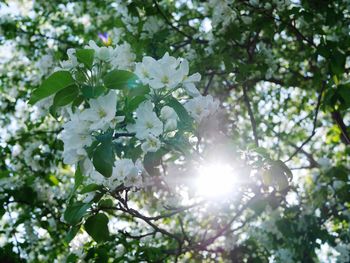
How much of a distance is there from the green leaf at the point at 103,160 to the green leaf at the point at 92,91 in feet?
0.61

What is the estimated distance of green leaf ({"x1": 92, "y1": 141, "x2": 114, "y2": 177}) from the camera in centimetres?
150

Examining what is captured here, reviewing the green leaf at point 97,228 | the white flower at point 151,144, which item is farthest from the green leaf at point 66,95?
the green leaf at point 97,228

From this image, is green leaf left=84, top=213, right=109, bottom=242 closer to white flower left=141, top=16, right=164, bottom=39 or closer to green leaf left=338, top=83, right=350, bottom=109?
green leaf left=338, top=83, right=350, bottom=109

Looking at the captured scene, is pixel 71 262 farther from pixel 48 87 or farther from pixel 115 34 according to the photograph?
pixel 115 34

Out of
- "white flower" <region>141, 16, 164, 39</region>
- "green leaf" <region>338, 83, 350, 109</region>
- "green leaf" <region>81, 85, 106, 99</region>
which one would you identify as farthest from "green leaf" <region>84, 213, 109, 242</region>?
"white flower" <region>141, 16, 164, 39</region>

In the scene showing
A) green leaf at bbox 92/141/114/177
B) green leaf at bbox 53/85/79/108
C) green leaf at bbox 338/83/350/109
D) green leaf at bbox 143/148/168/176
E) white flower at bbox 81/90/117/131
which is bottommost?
green leaf at bbox 92/141/114/177

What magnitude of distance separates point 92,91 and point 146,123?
0.24 meters

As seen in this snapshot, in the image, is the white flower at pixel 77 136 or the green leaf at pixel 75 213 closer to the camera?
the white flower at pixel 77 136

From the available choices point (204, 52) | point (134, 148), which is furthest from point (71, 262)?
point (204, 52)

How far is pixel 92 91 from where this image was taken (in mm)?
1512

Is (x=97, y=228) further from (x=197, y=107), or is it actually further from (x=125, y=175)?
(x=197, y=107)

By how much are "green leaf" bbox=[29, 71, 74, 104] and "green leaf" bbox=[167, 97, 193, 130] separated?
395 mm

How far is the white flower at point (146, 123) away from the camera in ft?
5.30

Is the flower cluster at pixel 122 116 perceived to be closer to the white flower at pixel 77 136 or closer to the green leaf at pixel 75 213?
the white flower at pixel 77 136
